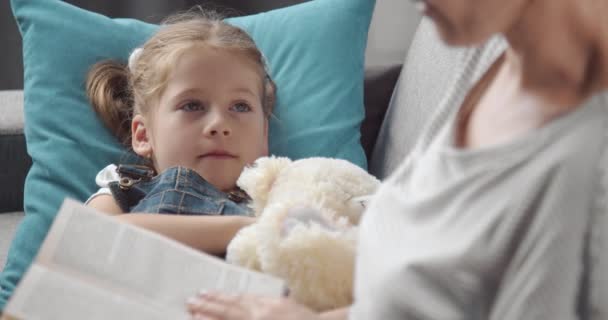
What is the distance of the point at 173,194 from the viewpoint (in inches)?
54.1

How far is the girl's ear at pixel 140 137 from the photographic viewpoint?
1561 mm

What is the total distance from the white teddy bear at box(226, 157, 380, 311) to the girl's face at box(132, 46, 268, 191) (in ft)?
0.69

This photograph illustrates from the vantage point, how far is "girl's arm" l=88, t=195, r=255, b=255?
1.27m

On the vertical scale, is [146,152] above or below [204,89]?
below

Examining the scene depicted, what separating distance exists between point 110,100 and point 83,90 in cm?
7

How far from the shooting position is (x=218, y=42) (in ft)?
4.99

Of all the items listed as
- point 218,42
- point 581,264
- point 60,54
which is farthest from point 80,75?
point 581,264

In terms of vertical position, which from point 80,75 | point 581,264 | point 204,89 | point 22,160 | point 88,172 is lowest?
point 22,160

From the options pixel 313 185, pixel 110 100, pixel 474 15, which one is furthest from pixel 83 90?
pixel 474 15

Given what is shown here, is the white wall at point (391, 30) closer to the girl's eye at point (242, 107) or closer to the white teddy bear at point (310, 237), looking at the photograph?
the girl's eye at point (242, 107)

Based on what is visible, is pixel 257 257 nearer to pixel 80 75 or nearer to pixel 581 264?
pixel 581 264

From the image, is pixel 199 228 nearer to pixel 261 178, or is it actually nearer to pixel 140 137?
pixel 261 178

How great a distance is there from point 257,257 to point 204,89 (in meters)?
0.44

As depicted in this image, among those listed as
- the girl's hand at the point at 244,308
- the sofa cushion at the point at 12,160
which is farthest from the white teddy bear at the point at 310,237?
the sofa cushion at the point at 12,160
